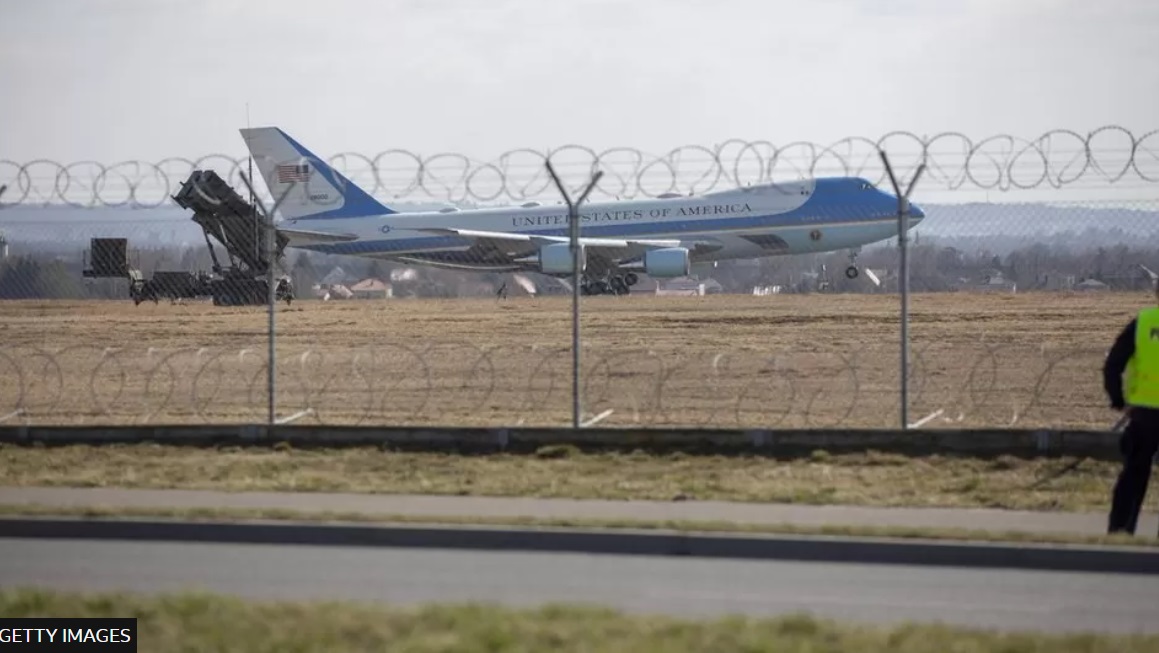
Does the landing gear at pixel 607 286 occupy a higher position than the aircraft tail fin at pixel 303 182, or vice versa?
the aircraft tail fin at pixel 303 182

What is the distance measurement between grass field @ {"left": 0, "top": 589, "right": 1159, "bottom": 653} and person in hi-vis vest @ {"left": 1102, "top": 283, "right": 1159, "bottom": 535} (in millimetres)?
3046

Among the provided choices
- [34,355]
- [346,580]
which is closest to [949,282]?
[34,355]

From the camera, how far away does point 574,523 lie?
34.9 ft

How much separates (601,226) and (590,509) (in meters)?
34.6

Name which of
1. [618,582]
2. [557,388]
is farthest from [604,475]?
[557,388]

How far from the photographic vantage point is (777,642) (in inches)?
273

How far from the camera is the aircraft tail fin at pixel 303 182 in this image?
45.0 m

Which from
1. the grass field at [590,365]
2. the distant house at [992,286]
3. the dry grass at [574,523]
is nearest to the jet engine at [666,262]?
the grass field at [590,365]

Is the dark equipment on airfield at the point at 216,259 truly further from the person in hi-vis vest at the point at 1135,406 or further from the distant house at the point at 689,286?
the person in hi-vis vest at the point at 1135,406

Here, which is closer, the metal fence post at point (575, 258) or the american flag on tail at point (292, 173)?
the metal fence post at point (575, 258)

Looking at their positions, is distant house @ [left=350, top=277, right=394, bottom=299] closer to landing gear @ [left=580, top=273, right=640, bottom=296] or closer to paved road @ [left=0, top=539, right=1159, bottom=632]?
landing gear @ [left=580, top=273, right=640, bottom=296]

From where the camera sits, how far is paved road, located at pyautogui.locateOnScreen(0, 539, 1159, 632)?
330 inches

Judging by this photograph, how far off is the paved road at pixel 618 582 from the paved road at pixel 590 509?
106 centimetres

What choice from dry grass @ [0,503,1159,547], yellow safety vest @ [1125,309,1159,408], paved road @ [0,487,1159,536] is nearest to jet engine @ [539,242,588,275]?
paved road @ [0,487,1159,536]
